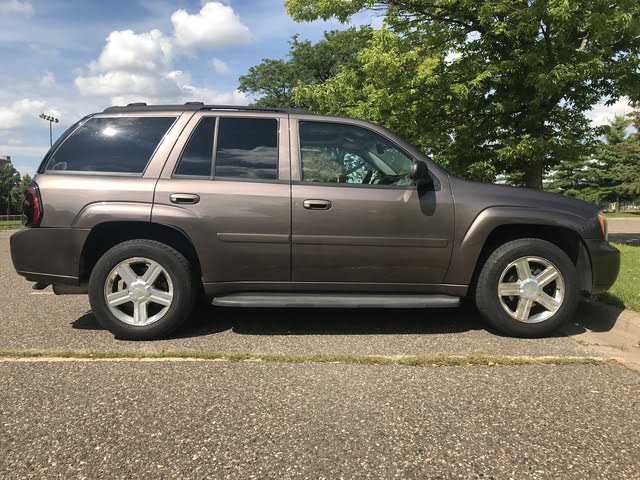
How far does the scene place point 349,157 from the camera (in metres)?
4.27

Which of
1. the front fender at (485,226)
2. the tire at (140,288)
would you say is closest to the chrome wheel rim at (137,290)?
the tire at (140,288)

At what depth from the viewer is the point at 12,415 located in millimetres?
2711

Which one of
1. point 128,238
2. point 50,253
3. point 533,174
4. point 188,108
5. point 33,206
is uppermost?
point 188,108

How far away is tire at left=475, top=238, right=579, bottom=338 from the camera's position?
4156 millimetres

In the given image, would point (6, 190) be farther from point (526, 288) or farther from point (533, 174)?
point (526, 288)

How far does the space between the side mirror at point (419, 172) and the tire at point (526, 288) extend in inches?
35.0

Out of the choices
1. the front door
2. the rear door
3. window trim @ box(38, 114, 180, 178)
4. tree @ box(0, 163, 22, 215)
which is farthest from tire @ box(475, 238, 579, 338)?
tree @ box(0, 163, 22, 215)

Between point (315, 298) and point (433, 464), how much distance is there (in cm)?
195

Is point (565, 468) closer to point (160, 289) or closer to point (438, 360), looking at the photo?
point (438, 360)

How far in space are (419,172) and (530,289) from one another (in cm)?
138

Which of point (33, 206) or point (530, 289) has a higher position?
point (33, 206)

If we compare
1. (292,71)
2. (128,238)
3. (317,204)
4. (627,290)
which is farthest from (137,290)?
(292,71)

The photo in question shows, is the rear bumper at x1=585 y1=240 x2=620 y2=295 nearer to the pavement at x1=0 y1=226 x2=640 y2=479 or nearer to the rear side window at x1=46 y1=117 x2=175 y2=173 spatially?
the pavement at x1=0 y1=226 x2=640 y2=479

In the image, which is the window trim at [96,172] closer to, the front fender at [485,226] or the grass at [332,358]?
the grass at [332,358]
